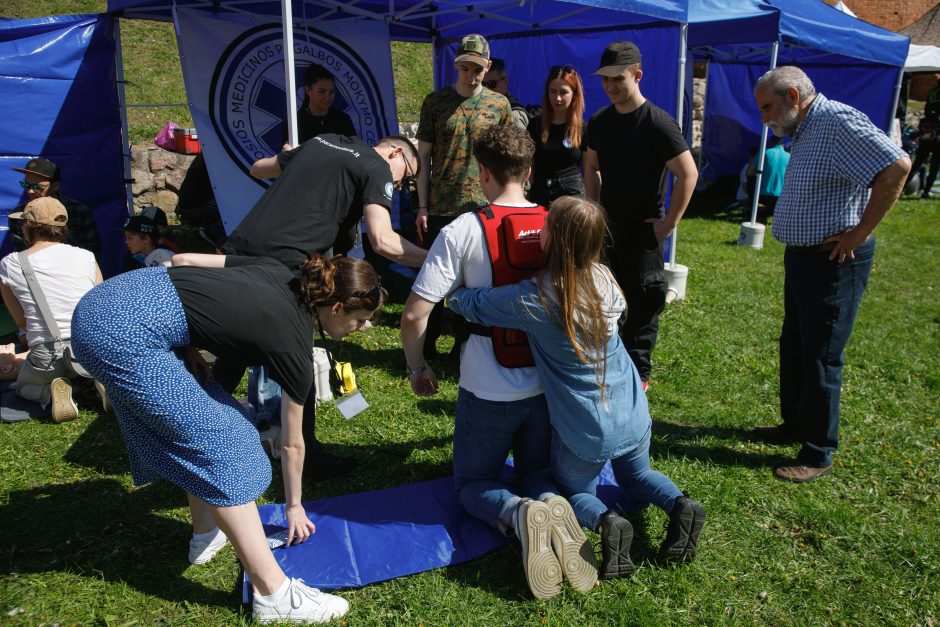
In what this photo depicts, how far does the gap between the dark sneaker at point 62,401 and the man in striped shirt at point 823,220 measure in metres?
3.63

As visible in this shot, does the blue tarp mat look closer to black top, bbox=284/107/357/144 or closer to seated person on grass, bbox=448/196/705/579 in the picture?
seated person on grass, bbox=448/196/705/579

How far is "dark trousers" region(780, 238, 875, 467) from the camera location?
3008 millimetres

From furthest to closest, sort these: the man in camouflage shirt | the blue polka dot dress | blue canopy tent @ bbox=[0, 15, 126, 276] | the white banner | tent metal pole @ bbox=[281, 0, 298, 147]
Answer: the white banner, blue canopy tent @ bbox=[0, 15, 126, 276], the man in camouflage shirt, tent metal pole @ bbox=[281, 0, 298, 147], the blue polka dot dress

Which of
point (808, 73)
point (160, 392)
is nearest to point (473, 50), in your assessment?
point (160, 392)

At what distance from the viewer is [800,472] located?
3205mm

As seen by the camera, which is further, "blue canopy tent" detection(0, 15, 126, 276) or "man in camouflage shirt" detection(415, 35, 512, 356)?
"blue canopy tent" detection(0, 15, 126, 276)

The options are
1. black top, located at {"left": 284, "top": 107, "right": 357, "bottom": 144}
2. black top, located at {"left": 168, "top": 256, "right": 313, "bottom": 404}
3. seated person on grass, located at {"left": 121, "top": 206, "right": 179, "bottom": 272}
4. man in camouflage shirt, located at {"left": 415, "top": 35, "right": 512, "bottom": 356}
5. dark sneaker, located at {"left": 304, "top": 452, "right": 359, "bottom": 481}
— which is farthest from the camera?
A: black top, located at {"left": 284, "top": 107, "right": 357, "bottom": 144}

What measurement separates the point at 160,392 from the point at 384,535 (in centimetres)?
115

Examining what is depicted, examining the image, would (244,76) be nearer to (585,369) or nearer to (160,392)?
(160,392)

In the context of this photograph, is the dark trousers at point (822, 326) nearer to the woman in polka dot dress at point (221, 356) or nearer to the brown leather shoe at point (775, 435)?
the brown leather shoe at point (775, 435)

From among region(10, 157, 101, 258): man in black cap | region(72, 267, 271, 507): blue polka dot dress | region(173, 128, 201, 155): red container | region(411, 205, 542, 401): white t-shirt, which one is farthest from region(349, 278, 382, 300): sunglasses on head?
region(173, 128, 201, 155): red container

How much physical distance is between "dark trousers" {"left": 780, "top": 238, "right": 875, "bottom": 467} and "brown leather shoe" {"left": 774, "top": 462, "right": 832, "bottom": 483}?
3 centimetres

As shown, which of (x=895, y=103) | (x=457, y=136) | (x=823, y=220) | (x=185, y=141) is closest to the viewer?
(x=823, y=220)

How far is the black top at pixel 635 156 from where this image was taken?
11.9 ft
